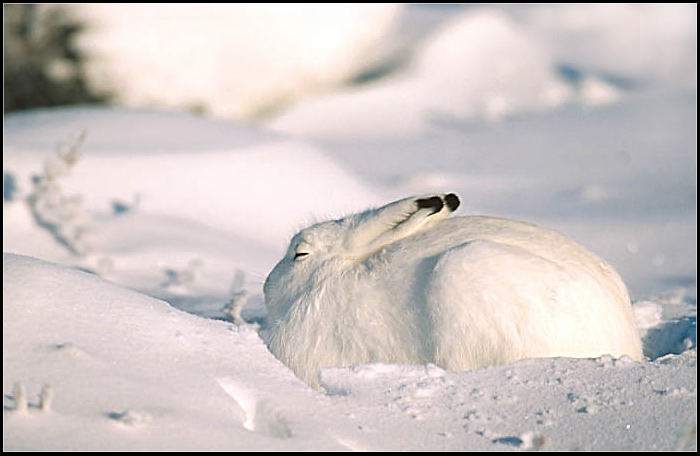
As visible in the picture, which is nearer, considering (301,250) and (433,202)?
(433,202)

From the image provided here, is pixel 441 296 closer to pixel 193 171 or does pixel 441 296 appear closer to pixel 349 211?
pixel 349 211

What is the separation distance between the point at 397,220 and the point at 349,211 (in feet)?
8.18

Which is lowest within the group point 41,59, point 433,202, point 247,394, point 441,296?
point 247,394

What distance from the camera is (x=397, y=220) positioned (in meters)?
3.48

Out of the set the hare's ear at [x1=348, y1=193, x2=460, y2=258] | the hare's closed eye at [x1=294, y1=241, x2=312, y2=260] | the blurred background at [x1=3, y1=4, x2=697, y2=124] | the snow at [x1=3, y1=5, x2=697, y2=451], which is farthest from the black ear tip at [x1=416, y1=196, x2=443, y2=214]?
the blurred background at [x1=3, y1=4, x2=697, y2=124]

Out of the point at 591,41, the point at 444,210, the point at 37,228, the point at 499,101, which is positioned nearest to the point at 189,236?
the point at 37,228

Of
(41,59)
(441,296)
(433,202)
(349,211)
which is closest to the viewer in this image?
(441,296)

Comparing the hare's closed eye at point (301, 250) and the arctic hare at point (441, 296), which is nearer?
the arctic hare at point (441, 296)

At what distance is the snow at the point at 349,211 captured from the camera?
239 cm

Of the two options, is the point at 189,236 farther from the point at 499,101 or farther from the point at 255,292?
the point at 499,101

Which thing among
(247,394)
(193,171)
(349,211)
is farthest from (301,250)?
(193,171)

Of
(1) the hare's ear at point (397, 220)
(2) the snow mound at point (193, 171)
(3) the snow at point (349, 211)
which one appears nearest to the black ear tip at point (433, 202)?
(1) the hare's ear at point (397, 220)

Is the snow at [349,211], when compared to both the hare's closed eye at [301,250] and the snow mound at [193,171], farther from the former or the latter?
the hare's closed eye at [301,250]

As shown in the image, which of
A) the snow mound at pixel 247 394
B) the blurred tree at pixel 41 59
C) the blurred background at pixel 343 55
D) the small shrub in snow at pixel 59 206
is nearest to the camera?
the snow mound at pixel 247 394
